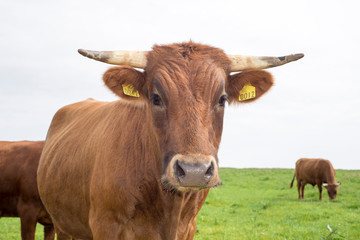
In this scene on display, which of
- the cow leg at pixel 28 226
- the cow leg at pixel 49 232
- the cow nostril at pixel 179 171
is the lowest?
the cow leg at pixel 49 232

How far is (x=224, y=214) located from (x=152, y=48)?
10.4 meters

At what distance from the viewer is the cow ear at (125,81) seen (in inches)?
141

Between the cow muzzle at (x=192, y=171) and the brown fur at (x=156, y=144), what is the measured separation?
0.01m

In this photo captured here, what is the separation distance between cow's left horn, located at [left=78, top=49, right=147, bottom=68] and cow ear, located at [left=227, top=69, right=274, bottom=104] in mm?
890

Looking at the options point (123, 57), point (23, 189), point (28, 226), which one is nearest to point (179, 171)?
point (123, 57)

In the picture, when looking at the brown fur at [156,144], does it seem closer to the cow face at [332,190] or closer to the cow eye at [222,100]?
the cow eye at [222,100]

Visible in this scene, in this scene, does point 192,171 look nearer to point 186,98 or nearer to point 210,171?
point 210,171

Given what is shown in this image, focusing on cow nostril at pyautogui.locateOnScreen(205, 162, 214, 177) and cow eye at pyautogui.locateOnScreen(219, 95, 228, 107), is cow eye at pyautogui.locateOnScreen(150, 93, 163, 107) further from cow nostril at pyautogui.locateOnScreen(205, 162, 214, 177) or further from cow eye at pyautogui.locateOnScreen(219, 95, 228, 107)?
cow nostril at pyautogui.locateOnScreen(205, 162, 214, 177)

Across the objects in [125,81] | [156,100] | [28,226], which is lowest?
[28,226]

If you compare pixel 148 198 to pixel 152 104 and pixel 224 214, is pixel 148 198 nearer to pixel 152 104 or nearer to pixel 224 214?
pixel 152 104

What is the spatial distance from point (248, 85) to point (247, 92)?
72mm

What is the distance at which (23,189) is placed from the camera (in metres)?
8.46

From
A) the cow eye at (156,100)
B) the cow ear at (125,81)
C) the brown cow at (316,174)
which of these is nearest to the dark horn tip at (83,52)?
the cow ear at (125,81)

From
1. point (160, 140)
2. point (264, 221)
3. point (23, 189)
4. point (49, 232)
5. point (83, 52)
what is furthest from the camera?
point (264, 221)
